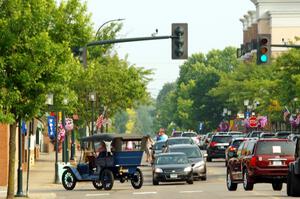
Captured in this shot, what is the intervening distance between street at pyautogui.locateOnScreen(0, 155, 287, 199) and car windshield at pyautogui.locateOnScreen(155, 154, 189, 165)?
940mm

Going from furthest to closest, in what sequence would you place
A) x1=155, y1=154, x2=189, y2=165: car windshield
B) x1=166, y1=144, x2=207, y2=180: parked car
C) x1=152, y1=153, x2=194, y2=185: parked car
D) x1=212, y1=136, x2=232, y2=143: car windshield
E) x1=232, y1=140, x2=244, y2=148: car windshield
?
x1=212, y1=136, x2=232, y2=143: car windshield
x1=232, y1=140, x2=244, y2=148: car windshield
x1=166, y1=144, x2=207, y2=180: parked car
x1=155, y1=154, x2=189, y2=165: car windshield
x1=152, y1=153, x2=194, y2=185: parked car

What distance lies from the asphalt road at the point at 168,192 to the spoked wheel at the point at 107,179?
24 cm

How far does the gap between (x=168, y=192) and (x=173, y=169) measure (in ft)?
19.4

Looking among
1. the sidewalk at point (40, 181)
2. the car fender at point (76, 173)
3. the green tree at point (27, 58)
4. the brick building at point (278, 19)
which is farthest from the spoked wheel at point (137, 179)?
the brick building at point (278, 19)

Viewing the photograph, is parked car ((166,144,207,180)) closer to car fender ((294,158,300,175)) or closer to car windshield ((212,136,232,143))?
car fender ((294,158,300,175))

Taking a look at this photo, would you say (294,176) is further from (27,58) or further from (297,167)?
(27,58)

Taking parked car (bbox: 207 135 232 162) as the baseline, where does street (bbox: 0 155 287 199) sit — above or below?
below

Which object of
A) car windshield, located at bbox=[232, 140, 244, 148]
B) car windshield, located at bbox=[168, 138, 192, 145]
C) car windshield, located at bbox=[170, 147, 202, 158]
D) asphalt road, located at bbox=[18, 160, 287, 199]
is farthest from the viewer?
car windshield, located at bbox=[168, 138, 192, 145]

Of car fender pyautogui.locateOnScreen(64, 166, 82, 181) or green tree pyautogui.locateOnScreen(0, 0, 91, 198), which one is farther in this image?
car fender pyautogui.locateOnScreen(64, 166, 82, 181)

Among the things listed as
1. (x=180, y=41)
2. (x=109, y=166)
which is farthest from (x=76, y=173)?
(x=180, y=41)

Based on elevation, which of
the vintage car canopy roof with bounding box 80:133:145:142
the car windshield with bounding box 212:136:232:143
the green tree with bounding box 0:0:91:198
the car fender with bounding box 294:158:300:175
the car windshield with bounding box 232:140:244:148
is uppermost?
the green tree with bounding box 0:0:91:198

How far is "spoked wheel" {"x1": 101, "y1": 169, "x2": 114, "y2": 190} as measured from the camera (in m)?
42.8

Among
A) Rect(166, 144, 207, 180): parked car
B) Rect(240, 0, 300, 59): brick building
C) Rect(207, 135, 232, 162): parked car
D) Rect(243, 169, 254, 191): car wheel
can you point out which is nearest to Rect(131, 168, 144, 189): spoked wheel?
Rect(166, 144, 207, 180): parked car

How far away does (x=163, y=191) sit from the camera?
40.4 m
